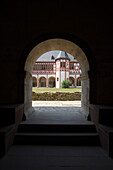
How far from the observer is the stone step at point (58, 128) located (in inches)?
113

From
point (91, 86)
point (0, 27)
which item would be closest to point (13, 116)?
point (91, 86)

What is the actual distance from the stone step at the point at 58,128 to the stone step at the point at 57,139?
18cm

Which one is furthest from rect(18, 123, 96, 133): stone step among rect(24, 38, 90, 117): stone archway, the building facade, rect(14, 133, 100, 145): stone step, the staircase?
Answer: the building facade

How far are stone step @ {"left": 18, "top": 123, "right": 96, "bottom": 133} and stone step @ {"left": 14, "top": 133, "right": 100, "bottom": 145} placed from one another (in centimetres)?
18

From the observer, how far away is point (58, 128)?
291 centimetres

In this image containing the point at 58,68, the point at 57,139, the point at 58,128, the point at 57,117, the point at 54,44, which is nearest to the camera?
the point at 57,139

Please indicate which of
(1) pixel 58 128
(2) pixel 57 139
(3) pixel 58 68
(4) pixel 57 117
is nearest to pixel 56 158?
(2) pixel 57 139

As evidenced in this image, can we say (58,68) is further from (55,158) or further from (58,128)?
(55,158)

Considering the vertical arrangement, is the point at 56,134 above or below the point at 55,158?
above

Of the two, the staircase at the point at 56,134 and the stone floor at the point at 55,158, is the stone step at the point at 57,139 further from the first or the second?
the stone floor at the point at 55,158

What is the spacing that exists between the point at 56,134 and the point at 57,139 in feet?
0.41

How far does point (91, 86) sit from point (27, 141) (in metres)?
2.54

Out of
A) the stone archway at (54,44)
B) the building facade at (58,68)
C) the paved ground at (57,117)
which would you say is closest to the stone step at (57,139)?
the paved ground at (57,117)

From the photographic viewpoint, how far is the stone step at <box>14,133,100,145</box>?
2.62 metres
